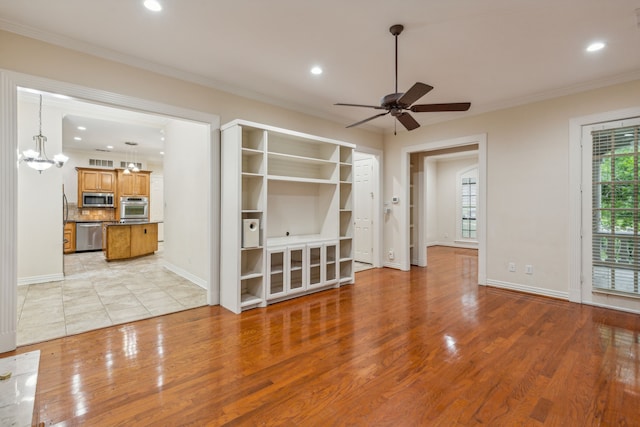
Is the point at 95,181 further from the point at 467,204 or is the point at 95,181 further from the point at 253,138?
the point at 467,204

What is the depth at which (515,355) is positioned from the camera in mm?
2617

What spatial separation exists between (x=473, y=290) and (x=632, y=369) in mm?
2257

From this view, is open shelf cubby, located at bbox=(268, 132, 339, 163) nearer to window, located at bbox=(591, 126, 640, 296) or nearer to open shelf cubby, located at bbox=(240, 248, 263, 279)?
open shelf cubby, located at bbox=(240, 248, 263, 279)

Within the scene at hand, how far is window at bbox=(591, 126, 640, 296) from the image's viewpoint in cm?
367

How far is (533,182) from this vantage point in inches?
174

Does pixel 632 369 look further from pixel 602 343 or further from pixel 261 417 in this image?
pixel 261 417

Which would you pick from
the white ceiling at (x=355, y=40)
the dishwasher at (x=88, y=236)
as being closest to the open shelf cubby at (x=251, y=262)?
the white ceiling at (x=355, y=40)

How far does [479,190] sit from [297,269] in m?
3.23

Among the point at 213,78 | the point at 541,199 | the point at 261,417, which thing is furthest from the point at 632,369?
the point at 213,78

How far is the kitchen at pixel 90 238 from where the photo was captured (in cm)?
→ 379

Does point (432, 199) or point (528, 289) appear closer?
point (528, 289)

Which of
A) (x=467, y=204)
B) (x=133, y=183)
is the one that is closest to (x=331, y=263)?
(x=467, y=204)

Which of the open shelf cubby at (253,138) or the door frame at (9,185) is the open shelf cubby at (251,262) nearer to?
the open shelf cubby at (253,138)

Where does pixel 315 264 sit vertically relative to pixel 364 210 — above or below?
below
